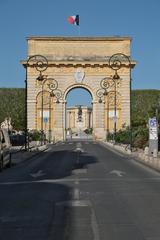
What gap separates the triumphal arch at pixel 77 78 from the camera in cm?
9075

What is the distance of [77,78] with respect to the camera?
306 ft

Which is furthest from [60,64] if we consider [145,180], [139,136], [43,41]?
[145,180]

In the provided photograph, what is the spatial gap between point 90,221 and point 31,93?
273ft

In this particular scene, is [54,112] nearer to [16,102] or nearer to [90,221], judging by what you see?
[16,102]

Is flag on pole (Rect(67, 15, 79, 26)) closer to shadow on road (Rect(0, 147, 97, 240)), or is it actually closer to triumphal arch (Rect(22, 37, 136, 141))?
triumphal arch (Rect(22, 37, 136, 141))

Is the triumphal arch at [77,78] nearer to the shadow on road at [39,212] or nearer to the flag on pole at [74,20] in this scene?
the flag on pole at [74,20]

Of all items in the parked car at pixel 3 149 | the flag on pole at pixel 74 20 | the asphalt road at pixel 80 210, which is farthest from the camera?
the flag on pole at pixel 74 20

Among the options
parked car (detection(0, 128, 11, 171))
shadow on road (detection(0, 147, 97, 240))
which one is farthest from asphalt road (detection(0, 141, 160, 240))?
parked car (detection(0, 128, 11, 171))

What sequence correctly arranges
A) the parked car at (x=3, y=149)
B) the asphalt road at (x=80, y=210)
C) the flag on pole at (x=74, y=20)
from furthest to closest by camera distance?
the flag on pole at (x=74, y=20) < the parked car at (x=3, y=149) < the asphalt road at (x=80, y=210)

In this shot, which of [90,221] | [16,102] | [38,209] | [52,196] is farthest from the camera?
[16,102]

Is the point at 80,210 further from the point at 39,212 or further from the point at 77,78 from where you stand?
the point at 77,78

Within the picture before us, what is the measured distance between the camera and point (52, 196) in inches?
599

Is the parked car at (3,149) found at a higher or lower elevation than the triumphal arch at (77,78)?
lower

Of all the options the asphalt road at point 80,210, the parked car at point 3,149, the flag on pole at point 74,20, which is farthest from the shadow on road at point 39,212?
Result: the flag on pole at point 74,20
